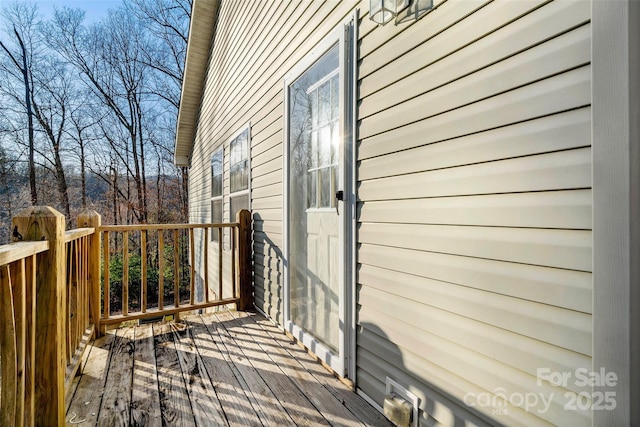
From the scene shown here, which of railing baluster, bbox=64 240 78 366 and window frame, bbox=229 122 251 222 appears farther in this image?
window frame, bbox=229 122 251 222

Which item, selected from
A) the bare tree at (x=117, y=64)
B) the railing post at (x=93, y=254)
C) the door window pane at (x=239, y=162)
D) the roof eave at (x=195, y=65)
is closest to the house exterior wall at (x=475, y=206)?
the railing post at (x=93, y=254)

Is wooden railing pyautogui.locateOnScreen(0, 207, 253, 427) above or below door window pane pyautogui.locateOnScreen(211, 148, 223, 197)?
below

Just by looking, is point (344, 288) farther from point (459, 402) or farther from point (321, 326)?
point (459, 402)

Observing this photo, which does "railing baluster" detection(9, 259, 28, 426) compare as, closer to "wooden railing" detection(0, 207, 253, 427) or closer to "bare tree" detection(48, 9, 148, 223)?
"wooden railing" detection(0, 207, 253, 427)

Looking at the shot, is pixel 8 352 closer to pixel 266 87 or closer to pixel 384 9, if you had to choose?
pixel 384 9

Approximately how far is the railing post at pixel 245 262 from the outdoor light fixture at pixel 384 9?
260 centimetres

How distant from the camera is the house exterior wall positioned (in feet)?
3.40

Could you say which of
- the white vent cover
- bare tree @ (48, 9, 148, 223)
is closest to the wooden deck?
the white vent cover

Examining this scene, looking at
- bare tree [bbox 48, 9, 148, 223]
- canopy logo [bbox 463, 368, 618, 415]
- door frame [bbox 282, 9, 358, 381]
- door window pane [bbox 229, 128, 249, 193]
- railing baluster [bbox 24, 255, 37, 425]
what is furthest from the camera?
bare tree [bbox 48, 9, 148, 223]

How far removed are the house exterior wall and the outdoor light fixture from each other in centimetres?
6

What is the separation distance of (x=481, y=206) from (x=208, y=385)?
1.98 metres

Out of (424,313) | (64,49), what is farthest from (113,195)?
(424,313)

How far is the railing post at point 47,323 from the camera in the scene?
1.52 meters

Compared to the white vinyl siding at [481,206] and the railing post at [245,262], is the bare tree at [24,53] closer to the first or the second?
the railing post at [245,262]
